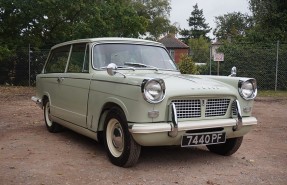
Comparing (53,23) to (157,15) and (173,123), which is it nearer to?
(173,123)

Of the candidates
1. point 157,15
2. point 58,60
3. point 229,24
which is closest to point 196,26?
point 229,24

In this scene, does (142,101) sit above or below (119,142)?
above

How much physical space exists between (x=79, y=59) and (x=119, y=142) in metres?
1.86

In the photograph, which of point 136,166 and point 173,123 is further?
point 136,166

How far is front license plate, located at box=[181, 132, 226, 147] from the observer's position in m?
4.60

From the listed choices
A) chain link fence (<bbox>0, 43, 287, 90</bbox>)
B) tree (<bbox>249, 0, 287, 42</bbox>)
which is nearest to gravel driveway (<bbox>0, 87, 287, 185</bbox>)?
chain link fence (<bbox>0, 43, 287, 90</bbox>)

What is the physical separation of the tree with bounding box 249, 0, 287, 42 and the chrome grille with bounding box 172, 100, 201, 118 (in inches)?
687

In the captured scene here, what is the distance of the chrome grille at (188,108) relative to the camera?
4.62 metres

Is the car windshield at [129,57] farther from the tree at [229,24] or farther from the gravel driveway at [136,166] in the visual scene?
the tree at [229,24]

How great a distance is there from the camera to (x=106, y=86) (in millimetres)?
5031

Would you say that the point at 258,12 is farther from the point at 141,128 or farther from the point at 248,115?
the point at 141,128

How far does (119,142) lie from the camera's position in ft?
16.1

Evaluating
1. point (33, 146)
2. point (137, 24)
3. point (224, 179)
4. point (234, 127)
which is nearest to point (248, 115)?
point (234, 127)

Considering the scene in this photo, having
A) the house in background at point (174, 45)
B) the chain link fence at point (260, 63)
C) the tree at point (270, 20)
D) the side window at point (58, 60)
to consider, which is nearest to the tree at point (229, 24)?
the house in background at point (174, 45)
